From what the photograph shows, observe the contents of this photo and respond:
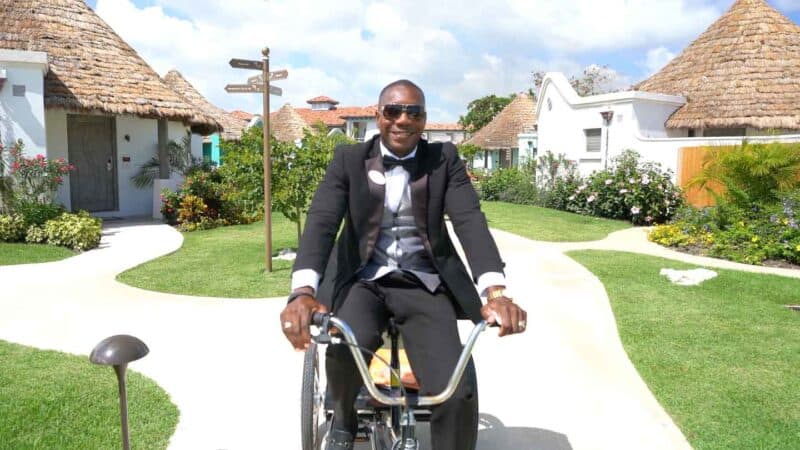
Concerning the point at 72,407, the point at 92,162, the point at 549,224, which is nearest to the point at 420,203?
the point at 72,407

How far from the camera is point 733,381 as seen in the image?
4551mm

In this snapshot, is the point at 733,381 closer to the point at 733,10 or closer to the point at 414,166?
Answer: the point at 414,166

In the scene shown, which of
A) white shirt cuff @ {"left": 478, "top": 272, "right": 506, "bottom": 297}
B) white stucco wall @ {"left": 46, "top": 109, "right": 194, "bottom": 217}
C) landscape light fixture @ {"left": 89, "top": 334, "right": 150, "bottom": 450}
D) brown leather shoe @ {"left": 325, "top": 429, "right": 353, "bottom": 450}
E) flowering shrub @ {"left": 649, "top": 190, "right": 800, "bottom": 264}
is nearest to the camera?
landscape light fixture @ {"left": 89, "top": 334, "right": 150, "bottom": 450}

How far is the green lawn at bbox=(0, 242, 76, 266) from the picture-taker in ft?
30.8

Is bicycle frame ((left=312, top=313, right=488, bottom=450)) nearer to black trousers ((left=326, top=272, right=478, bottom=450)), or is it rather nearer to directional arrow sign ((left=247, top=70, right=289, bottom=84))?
black trousers ((left=326, top=272, right=478, bottom=450))

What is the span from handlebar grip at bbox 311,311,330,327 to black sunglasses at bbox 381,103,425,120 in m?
1.03

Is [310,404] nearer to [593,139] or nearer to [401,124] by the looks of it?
[401,124]

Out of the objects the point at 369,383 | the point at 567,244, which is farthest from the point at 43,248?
the point at 369,383

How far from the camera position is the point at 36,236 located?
10.7 metres

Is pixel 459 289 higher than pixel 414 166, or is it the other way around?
pixel 414 166

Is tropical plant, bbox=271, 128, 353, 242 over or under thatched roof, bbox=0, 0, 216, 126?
under

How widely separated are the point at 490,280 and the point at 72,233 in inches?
385

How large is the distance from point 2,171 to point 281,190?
5.75 meters

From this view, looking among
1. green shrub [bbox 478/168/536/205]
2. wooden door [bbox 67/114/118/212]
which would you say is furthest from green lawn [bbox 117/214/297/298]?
green shrub [bbox 478/168/536/205]
